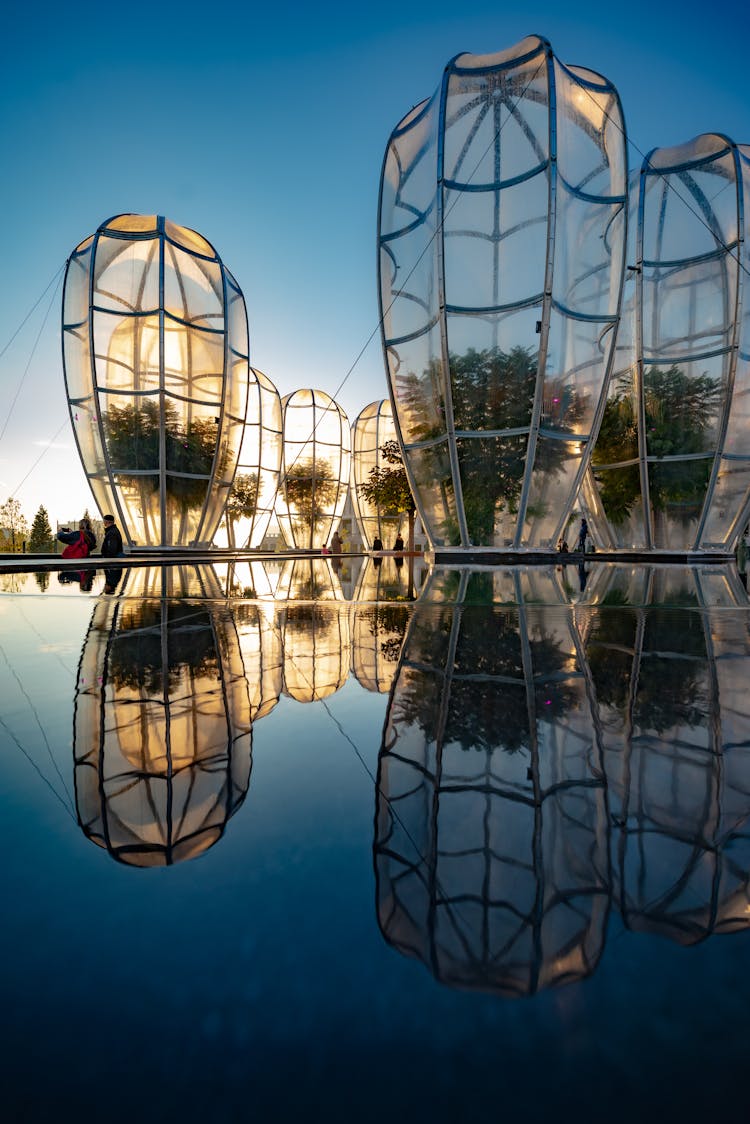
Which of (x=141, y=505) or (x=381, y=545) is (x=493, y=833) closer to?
(x=141, y=505)

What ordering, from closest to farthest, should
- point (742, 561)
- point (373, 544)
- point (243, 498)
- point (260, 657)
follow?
point (260, 657) → point (742, 561) → point (243, 498) → point (373, 544)

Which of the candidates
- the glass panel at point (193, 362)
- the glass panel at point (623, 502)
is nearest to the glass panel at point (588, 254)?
the glass panel at point (623, 502)

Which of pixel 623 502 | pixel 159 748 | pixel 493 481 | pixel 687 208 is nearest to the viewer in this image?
pixel 159 748

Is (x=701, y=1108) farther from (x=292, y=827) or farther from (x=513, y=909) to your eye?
(x=292, y=827)

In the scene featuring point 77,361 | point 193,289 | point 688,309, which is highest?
point 193,289

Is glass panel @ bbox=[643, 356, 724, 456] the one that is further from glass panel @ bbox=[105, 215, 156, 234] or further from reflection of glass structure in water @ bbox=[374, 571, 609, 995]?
reflection of glass structure in water @ bbox=[374, 571, 609, 995]

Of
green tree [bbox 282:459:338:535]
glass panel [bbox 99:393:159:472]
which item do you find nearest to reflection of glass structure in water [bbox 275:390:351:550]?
green tree [bbox 282:459:338:535]

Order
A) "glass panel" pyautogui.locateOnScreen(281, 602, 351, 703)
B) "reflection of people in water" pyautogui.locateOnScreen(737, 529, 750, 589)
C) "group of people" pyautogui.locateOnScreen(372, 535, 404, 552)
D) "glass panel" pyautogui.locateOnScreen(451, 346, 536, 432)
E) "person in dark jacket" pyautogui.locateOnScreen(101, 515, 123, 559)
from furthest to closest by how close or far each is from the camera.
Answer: "group of people" pyautogui.locateOnScreen(372, 535, 404, 552), "person in dark jacket" pyautogui.locateOnScreen(101, 515, 123, 559), "glass panel" pyautogui.locateOnScreen(451, 346, 536, 432), "reflection of people in water" pyautogui.locateOnScreen(737, 529, 750, 589), "glass panel" pyautogui.locateOnScreen(281, 602, 351, 703)

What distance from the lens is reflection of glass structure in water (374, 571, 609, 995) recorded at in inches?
33.0

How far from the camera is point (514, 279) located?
12.9m

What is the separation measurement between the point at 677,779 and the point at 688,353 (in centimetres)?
1900

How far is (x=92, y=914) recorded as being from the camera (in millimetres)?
897

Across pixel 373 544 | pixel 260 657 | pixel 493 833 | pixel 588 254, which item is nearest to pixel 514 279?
pixel 588 254

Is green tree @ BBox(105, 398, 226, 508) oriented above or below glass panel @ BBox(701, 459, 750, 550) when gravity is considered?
above
